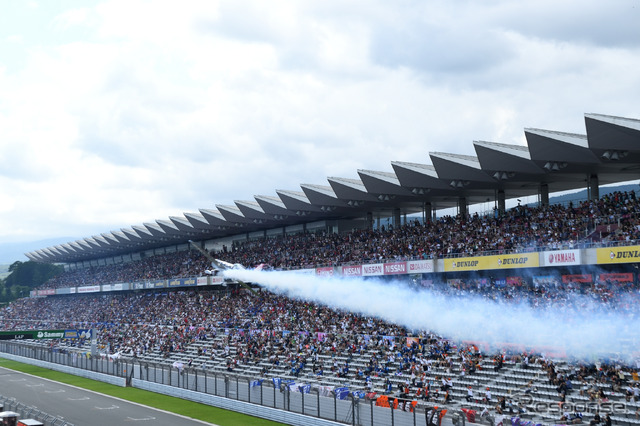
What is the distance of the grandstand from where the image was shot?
103ft

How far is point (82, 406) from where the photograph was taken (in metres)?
39.0

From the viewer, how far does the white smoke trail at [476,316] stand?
29.6m

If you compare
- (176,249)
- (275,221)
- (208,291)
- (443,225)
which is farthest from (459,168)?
(176,249)

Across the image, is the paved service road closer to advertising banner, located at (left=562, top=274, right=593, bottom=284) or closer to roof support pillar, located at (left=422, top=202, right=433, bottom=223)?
advertising banner, located at (left=562, top=274, right=593, bottom=284)

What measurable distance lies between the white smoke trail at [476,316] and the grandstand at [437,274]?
505 millimetres

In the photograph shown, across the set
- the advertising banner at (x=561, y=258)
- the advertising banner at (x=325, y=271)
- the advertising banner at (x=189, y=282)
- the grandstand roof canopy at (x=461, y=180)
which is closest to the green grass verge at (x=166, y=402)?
the advertising banner at (x=325, y=271)

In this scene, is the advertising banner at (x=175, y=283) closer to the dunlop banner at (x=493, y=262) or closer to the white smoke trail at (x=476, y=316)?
the white smoke trail at (x=476, y=316)

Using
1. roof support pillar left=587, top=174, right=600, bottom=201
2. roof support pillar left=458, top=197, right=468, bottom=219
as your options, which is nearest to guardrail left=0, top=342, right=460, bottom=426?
roof support pillar left=587, top=174, right=600, bottom=201

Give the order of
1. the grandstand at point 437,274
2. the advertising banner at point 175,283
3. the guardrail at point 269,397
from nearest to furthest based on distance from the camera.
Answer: the guardrail at point 269,397 → the grandstand at point 437,274 → the advertising banner at point 175,283

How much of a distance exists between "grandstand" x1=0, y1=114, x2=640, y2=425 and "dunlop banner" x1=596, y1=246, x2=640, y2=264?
0.30ft

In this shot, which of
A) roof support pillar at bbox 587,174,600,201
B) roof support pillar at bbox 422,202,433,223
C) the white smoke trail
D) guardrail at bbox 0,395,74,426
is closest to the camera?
guardrail at bbox 0,395,74,426

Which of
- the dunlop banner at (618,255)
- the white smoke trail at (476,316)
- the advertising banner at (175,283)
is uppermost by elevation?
the advertising banner at (175,283)

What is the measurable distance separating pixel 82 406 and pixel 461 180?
93.0 feet

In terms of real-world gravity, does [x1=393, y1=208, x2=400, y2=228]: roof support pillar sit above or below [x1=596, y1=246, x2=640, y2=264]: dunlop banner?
above
